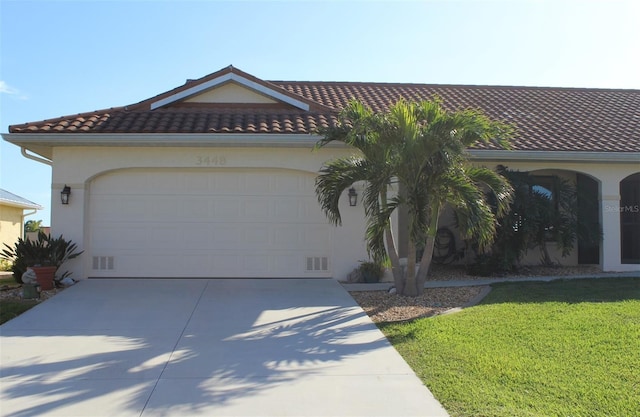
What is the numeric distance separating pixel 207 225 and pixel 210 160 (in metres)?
1.41

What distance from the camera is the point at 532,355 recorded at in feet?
17.4


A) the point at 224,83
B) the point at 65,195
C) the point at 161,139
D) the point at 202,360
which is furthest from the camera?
the point at 224,83

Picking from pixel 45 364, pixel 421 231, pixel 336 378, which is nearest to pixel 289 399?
pixel 336 378

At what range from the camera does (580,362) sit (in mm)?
5070

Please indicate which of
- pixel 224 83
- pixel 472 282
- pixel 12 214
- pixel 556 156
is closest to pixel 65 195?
pixel 224 83

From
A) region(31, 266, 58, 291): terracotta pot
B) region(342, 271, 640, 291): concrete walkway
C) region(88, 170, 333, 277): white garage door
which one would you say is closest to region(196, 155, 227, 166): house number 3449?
region(88, 170, 333, 277): white garage door

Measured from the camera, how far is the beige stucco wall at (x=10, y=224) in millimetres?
17859

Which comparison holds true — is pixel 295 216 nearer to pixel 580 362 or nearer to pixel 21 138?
pixel 21 138

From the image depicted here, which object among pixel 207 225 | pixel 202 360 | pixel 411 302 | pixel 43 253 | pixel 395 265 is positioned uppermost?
pixel 207 225

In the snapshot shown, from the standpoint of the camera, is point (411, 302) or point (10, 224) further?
point (10, 224)

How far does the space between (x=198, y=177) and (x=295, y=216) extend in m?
2.28

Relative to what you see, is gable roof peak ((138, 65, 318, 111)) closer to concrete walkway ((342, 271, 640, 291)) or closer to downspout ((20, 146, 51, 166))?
downspout ((20, 146, 51, 166))

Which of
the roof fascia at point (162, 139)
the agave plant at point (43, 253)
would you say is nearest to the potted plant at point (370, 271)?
the roof fascia at point (162, 139)

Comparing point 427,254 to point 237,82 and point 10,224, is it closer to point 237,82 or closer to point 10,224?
point 237,82
